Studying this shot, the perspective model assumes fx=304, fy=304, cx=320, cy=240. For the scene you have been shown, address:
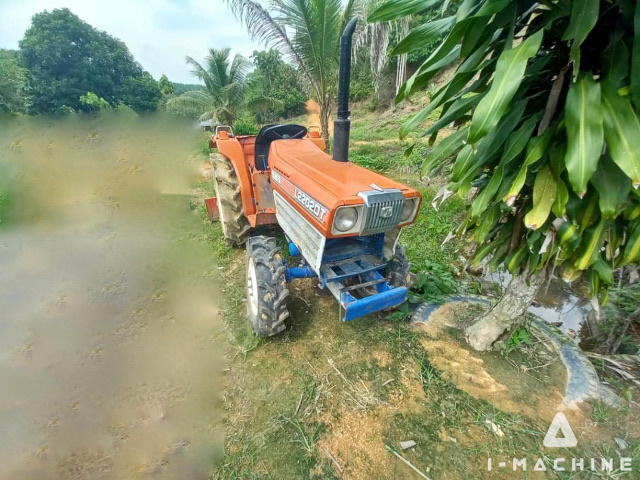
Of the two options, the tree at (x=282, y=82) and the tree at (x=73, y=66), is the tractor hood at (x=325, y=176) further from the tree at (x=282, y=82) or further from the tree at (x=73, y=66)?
the tree at (x=282, y=82)

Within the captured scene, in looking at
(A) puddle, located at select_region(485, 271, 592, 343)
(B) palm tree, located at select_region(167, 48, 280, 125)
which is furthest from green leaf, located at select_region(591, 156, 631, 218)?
(B) palm tree, located at select_region(167, 48, 280, 125)

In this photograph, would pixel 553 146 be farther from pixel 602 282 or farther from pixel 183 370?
pixel 183 370

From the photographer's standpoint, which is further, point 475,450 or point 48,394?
point 48,394

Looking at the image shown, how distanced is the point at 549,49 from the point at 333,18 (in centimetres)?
571

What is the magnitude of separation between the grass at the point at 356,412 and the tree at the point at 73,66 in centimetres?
2186

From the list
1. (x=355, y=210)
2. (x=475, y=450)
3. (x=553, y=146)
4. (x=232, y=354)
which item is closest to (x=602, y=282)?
(x=553, y=146)

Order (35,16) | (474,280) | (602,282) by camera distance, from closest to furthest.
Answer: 1. (602,282)
2. (474,280)
3. (35,16)

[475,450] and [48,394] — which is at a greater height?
[475,450]

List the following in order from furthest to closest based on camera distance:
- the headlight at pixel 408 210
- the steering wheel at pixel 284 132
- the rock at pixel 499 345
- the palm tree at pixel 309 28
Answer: the palm tree at pixel 309 28 < the steering wheel at pixel 284 132 < the rock at pixel 499 345 < the headlight at pixel 408 210

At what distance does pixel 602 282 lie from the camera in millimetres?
1685

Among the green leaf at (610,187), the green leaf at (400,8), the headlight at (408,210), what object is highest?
the green leaf at (400,8)

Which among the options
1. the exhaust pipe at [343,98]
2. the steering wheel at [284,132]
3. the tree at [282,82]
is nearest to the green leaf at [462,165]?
the exhaust pipe at [343,98]

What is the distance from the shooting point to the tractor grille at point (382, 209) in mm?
1915

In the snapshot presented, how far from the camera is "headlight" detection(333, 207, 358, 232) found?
1900 millimetres
